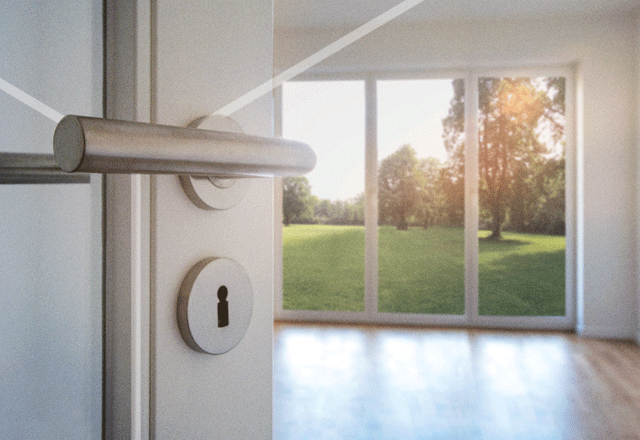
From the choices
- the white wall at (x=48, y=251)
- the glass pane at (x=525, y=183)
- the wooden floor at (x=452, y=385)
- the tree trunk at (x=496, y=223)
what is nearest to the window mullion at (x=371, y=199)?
the wooden floor at (x=452, y=385)

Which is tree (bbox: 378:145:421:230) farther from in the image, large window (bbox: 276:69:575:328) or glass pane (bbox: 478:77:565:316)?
glass pane (bbox: 478:77:565:316)

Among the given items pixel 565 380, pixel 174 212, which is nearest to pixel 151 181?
pixel 174 212

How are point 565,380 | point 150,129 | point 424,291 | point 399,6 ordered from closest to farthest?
1. point 150,129
2. point 565,380
3. point 399,6
4. point 424,291

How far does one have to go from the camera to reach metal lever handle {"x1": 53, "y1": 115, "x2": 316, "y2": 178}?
136mm

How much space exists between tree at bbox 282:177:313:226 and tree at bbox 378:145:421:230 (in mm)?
673

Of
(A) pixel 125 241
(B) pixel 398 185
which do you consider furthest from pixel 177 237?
(B) pixel 398 185

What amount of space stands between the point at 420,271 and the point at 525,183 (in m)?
1.18

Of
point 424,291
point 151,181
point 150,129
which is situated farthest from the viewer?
point 424,291

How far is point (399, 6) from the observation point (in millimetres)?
3396

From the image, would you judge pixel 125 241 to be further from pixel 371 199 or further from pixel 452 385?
pixel 371 199

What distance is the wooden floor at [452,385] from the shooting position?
2.08 metres

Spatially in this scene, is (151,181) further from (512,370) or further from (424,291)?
(424,291)

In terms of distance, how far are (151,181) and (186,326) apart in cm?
9

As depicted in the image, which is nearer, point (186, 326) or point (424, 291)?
point (186, 326)
